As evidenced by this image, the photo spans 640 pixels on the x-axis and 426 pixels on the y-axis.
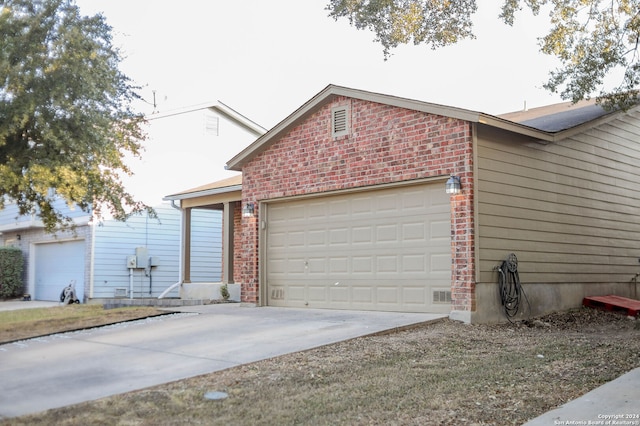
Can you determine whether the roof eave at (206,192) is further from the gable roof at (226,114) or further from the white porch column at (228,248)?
the gable roof at (226,114)

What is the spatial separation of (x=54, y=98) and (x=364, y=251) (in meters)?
5.63

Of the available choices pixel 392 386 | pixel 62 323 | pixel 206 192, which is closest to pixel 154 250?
pixel 206 192

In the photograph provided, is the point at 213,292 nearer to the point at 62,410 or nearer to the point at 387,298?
the point at 387,298

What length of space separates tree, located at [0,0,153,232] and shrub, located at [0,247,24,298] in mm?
13307

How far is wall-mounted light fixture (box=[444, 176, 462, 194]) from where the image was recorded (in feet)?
33.4

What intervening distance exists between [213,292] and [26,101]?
7.97m

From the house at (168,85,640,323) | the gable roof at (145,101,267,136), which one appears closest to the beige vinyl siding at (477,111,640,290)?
the house at (168,85,640,323)

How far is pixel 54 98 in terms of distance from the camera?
32.6 ft

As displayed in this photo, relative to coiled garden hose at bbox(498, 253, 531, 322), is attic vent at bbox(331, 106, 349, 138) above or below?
above

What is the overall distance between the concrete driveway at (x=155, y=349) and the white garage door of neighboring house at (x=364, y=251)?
510mm

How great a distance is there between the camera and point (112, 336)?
9680 millimetres

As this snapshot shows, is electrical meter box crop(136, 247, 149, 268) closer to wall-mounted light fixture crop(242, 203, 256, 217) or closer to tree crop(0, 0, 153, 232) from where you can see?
wall-mounted light fixture crop(242, 203, 256, 217)

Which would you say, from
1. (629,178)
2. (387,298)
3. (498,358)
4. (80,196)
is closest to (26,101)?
(80,196)

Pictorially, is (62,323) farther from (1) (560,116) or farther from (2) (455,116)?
(1) (560,116)
